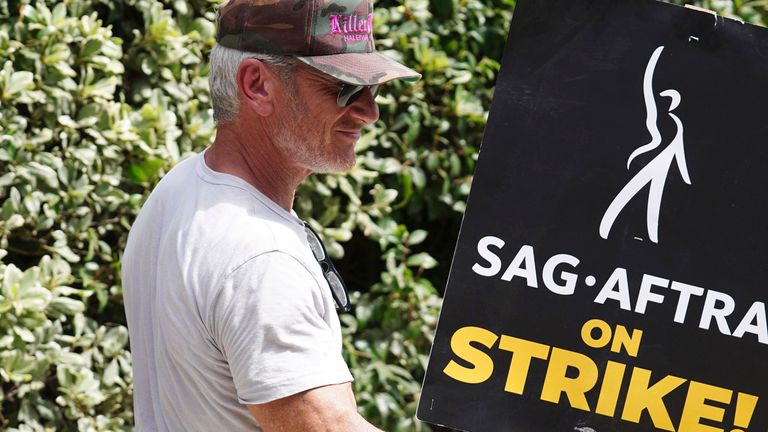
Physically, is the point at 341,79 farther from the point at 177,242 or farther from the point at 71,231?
the point at 71,231

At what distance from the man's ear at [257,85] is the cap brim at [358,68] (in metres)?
0.08

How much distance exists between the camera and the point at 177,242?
76.0 inches

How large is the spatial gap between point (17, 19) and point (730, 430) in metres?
2.35

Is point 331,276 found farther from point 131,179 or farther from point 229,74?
point 131,179

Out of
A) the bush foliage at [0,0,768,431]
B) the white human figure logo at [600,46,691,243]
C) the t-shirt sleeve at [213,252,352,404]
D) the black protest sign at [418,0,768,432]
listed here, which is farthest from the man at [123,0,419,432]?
the bush foliage at [0,0,768,431]

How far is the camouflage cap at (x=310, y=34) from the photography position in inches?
78.4

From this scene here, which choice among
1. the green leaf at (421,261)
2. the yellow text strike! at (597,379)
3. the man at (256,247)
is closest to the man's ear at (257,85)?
the man at (256,247)

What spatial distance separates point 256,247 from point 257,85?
0.36 meters

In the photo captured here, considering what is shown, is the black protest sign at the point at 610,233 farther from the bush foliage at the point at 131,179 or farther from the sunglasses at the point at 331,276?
the bush foliage at the point at 131,179

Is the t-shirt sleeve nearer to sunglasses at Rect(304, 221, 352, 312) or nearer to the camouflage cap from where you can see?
sunglasses at Rect(304, 221, 352, 312)

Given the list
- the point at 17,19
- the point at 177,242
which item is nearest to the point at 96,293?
the point at 17,19

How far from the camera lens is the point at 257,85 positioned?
6.71 feet

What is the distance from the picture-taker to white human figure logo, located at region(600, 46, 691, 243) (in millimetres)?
2336

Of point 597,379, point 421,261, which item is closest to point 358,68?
point 597,379
